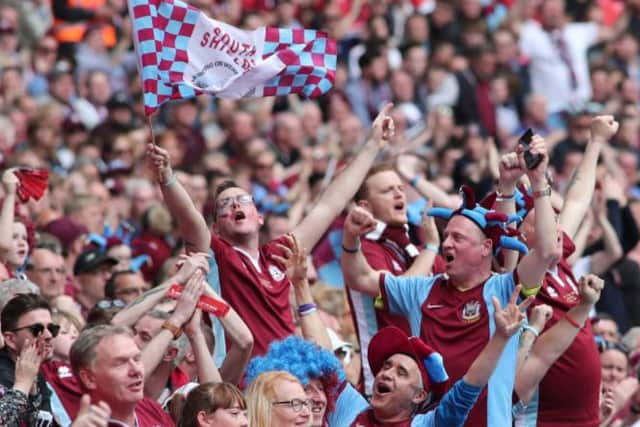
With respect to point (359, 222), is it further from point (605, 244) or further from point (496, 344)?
point (605, 244)

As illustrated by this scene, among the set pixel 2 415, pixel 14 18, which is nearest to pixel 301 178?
pixel 14 18

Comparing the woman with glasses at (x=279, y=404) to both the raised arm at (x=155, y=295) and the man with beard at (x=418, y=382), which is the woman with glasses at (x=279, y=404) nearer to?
the man with beard at (x=418, y=382)

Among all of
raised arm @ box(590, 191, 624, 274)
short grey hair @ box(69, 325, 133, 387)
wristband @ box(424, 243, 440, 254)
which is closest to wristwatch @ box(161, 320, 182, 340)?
short grey hair @ box(69, 325, 133, 387)

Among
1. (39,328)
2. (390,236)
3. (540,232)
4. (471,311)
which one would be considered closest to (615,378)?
(390,236)

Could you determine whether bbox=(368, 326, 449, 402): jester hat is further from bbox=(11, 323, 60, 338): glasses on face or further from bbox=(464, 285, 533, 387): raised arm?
bbox=(11, 323, 60, 338): glasses on face

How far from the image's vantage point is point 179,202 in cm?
898

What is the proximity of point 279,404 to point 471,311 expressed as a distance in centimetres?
131

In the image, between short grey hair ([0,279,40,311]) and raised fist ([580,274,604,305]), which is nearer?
short grey hair ([0,279,40,311])

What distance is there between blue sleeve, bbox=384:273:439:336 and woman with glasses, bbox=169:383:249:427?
5.18ft

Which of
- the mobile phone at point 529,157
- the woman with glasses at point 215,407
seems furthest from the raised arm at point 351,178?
the woman with glasses at point 215,407

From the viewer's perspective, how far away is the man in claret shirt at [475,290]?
27.8 feet

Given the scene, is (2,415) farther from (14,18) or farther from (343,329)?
(14,18)

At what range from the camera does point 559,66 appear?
807 inches

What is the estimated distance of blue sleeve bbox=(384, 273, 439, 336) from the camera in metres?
8.98
